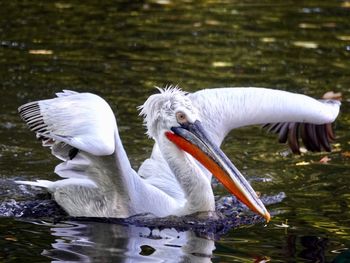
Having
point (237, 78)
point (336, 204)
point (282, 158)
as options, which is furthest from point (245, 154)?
point (237, 78)

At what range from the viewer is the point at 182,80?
10391mm

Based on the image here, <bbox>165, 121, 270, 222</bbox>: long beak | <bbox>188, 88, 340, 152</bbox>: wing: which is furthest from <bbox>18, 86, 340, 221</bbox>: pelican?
<bbox>188, 88, 340, 152</bbox>: wing

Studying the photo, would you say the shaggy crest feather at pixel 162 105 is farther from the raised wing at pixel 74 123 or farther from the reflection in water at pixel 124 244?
the reflection in water at pixel 124 244

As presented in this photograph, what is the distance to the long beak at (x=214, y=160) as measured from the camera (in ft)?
20.9

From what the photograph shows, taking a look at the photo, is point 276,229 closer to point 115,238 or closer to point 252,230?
point 252,230

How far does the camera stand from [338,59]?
38.0ft

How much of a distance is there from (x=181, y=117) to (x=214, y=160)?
1.28 ft

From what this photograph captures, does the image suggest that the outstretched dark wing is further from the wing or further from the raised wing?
the raised wing

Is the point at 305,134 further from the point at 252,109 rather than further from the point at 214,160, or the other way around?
the point at 214,160

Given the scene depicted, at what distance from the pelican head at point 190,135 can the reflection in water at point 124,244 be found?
1.30 ft

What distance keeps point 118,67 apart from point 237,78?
131 cm

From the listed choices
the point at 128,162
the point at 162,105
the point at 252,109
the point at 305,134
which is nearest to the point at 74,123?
the point at 128,162

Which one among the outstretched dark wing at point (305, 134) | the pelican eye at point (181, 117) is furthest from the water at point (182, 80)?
the pelican eye at point (181, 117)

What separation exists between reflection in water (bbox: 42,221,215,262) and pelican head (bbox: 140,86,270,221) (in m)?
0.40
